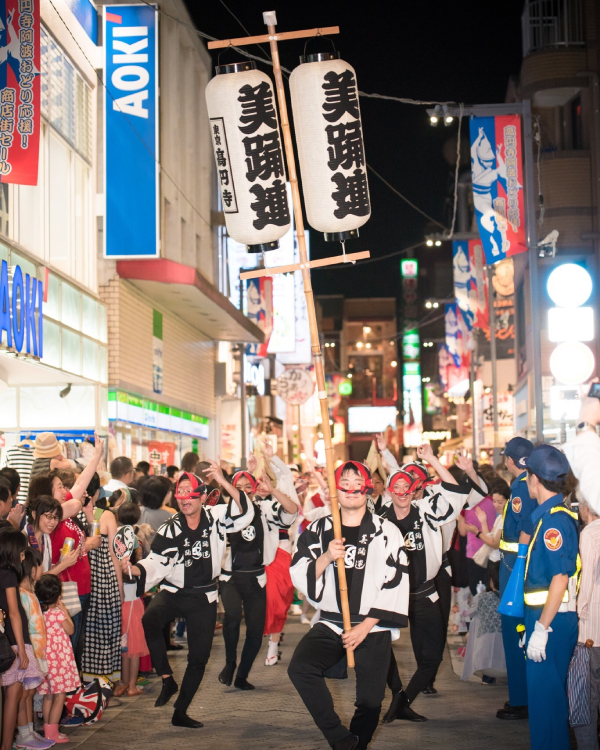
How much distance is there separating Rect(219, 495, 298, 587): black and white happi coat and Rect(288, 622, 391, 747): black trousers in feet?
11.7

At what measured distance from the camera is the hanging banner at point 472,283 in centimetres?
2895

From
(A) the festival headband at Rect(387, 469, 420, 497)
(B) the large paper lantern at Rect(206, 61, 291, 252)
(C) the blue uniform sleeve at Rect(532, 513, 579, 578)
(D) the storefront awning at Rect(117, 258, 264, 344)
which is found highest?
(D) the storefront awning at Rect(117, 258, 264, 344)

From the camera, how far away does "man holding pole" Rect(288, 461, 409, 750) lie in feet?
20.6

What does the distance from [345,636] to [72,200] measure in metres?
12.6

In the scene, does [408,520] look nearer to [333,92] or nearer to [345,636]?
[345,636]

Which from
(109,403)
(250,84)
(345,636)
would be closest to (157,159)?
(109,403)

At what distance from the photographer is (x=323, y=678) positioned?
6281 mm

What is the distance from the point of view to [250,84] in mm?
7594

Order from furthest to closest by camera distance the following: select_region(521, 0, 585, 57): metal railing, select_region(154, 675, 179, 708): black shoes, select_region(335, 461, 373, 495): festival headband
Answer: select_region(521, 0, 585, 57): metal railing
select_region(154, 675, 179, 708): black shoes
select_region(335, 461, 373, 495): festival headband

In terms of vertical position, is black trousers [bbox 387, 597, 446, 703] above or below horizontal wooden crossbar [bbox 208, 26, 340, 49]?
below

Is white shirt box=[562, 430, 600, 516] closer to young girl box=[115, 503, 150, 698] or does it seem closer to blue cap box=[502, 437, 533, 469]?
blue cap box=[502, 437, 533, 469]

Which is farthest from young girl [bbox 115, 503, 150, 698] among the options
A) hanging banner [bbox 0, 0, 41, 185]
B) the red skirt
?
hanging banner [bbox 0, 0, 41, 185]

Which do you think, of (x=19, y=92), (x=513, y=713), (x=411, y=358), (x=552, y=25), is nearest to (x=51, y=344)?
(x=19, y=92)

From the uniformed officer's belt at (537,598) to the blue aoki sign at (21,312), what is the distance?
26.7 ft
